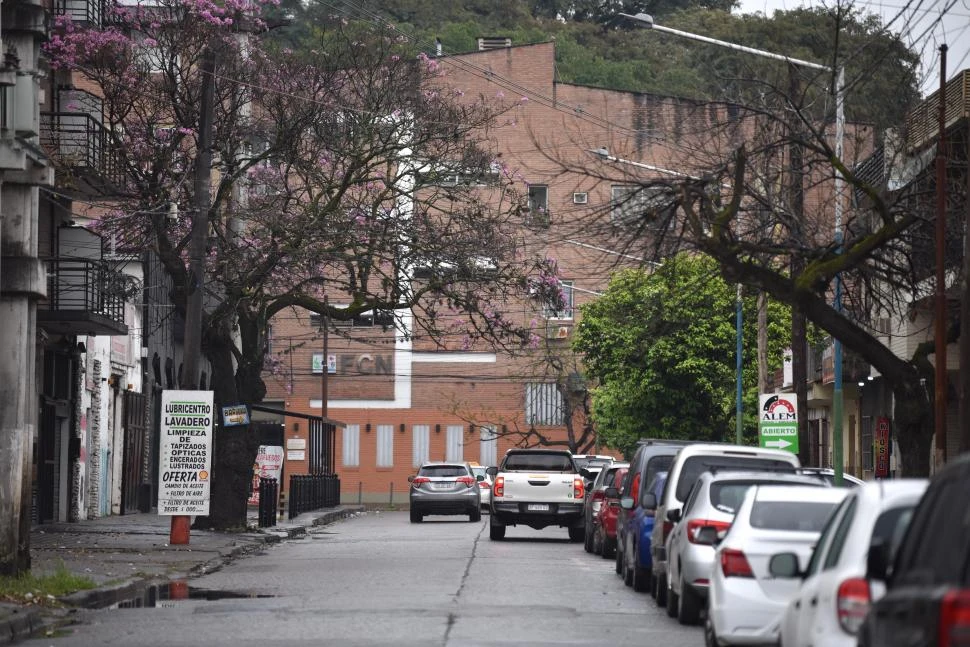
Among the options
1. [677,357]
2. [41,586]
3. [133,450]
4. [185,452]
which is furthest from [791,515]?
[677,357]

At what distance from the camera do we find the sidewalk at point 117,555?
17188 millimetres

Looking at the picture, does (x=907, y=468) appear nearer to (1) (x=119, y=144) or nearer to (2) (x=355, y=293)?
(2) (x=355, y=293)

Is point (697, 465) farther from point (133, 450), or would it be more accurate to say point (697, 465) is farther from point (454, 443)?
point (454, 443)

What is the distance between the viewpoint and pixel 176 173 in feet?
112

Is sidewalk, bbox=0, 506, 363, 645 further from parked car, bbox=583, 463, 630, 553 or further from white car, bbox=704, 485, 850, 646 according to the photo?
white car, bbox=704, 485, 850, 646

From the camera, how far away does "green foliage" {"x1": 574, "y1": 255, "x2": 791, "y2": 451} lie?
49812mm

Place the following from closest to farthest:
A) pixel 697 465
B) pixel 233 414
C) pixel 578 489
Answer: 1. pixel 697 465
2. pixel 233 414
3. pixel 578 489

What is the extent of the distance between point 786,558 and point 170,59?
25.9m

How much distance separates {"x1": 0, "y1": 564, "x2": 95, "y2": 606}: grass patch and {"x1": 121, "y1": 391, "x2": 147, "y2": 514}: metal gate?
24249 millimetres

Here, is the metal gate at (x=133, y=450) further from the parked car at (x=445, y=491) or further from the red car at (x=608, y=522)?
the red car at (x=608, y=522)

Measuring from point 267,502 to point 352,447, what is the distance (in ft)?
121

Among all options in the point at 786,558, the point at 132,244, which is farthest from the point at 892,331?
the point at 786,558

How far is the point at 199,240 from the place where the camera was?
30.3m

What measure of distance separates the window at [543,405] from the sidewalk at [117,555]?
33.8 m
